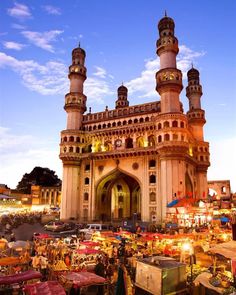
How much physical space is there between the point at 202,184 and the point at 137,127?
2027cm

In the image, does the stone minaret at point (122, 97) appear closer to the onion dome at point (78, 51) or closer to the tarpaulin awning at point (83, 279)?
the onion dome at point (78, 51)

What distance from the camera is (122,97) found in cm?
7169

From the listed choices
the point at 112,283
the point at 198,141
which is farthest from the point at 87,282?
the point at 198,141

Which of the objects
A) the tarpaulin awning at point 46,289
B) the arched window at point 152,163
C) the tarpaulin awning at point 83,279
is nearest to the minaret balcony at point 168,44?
the arched window at point 152,163

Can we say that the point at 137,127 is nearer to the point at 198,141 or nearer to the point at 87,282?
the point at 198,141

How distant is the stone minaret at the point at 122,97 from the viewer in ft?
233

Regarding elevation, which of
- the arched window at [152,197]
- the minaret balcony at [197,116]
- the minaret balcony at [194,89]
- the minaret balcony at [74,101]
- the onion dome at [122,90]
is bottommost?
the arched window at [152,197]

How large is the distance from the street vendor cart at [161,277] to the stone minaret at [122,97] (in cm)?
6053

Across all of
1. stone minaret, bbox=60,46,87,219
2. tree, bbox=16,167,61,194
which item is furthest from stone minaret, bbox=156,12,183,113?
tree, bbox=16,167,61,194

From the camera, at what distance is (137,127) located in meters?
47.6

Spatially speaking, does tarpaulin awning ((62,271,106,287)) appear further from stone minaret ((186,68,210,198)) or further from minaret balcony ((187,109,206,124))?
minaret balcony ((187,109,206,124))

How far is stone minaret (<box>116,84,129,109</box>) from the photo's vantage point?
71019 mm

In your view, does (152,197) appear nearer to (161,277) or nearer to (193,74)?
(193,74)

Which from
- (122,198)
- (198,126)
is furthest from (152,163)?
(198,126)
